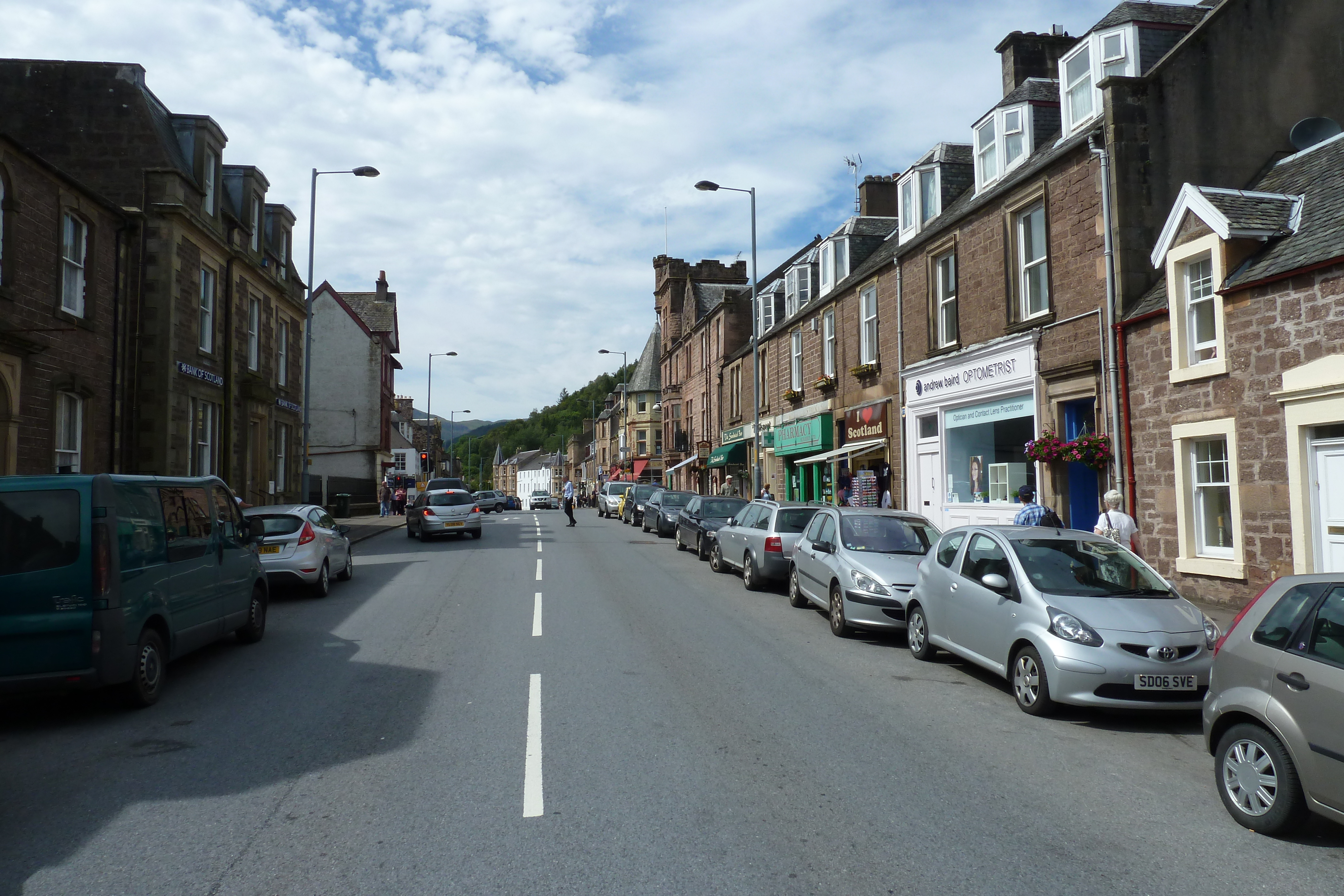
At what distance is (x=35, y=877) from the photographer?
160 inches

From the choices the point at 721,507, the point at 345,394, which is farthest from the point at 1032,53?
the point at 345,394

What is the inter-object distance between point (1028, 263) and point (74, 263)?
17.9 metres

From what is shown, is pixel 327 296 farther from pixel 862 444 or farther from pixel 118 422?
pixel 862 444

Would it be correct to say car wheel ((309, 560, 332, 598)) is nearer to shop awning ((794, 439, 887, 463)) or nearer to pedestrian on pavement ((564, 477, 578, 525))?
shop awning ((794, 439, 887, 463))

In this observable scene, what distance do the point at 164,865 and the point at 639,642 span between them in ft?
19.5

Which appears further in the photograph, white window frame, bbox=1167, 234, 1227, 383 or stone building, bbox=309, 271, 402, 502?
stone building, bbox=309, 271, 402, 502

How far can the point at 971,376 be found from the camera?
1847 centimetres

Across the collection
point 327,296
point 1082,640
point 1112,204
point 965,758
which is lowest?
point 965,758

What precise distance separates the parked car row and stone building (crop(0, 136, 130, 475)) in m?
13.4

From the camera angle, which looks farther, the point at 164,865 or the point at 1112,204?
the point at 1112,204

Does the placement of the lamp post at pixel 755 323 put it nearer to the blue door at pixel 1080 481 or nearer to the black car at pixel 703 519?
the black car at pixel 703 519

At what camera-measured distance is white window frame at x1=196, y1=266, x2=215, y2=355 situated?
22891mm

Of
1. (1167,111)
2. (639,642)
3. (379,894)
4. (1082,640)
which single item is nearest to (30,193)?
(639,642)

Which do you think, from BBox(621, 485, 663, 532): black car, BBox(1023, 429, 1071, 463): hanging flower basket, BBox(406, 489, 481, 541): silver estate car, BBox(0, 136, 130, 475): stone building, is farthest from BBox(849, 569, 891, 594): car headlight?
BBox(621, 485, 663, 532): black car
